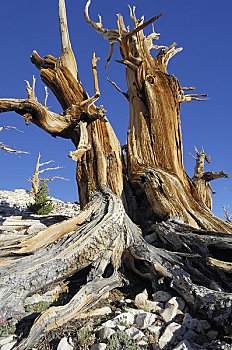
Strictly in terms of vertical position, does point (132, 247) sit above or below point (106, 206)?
below

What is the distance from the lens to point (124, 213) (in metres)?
4.47

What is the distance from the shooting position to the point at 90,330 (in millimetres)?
2459

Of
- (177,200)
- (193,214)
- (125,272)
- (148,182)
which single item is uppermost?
(148,182)

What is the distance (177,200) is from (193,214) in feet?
1.24

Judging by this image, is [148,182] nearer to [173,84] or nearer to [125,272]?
[125,272]

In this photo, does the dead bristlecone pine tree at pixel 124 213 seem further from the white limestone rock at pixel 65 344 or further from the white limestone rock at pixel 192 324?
the white limestone rock at pixel 65 344

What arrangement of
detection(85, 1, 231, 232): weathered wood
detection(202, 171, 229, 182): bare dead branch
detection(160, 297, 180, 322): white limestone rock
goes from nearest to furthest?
detection(160, 297, 180, 322): white limestone rock
detection(85, 1, 231, 232): weathered wood
detection(202, 171, 229, 182): bare dead branch

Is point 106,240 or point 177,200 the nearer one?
point 106,240

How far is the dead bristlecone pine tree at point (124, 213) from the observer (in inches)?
119

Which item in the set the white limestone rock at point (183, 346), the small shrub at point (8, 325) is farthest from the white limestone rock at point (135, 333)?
the small shrub at point (8, 325)

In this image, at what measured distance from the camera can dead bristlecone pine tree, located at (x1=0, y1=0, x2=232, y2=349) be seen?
301cm

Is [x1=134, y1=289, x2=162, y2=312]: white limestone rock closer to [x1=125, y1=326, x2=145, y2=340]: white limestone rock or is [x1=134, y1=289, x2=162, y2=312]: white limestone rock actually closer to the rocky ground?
the rocky ground

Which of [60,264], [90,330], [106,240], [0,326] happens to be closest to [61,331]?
[90,330]

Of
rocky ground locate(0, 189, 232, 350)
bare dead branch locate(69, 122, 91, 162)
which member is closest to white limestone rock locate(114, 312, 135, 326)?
rocky ground locate(0, 189, 232, 350)
